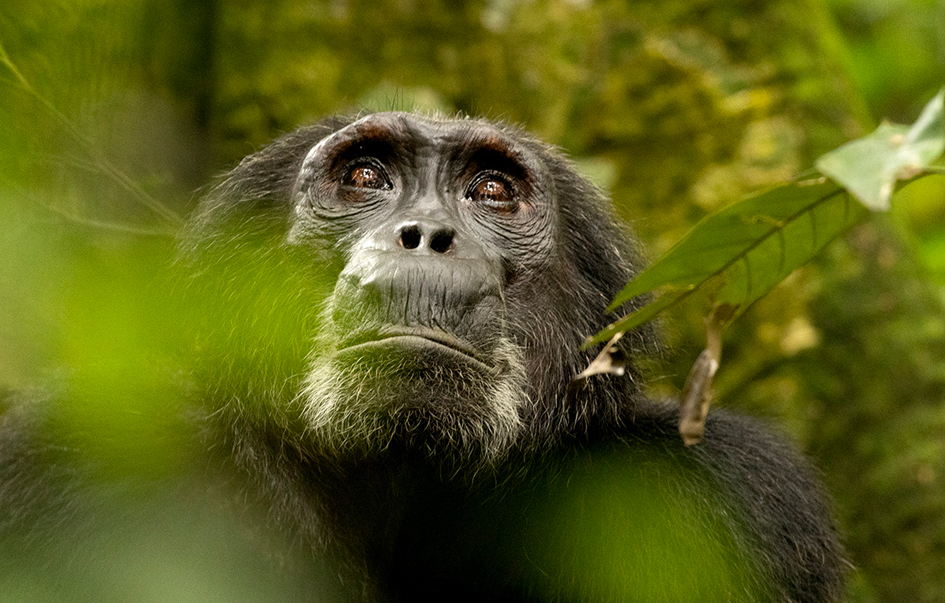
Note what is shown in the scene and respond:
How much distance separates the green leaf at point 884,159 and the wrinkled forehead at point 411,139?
7.01 ft

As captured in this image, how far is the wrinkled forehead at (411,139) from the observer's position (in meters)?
3.56

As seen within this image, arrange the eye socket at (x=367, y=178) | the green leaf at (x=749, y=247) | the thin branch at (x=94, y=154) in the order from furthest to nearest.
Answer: the eye socket at (x=367, y=178) < the thin branch at (x=94, y=154) < the green leaf at (x=749, y=247)

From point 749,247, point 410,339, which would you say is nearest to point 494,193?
point 410,339

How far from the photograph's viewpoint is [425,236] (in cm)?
306

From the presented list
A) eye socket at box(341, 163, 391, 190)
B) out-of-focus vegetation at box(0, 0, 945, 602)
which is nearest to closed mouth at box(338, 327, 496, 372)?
eye socket at box(341, 163, 391, 190)

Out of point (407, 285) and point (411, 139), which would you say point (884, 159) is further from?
point (411, 139)

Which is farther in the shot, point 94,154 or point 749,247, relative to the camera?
point 94,154

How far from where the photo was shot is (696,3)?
672 cm

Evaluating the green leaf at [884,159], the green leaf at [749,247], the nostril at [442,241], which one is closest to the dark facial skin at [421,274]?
the nostril at [442,241]

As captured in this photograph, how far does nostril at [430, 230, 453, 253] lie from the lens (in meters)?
3.07

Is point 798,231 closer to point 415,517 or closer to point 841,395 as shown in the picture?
point 415,517

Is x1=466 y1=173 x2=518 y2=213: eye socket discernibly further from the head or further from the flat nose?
the flat nose

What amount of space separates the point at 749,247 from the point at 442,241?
121 centimetres

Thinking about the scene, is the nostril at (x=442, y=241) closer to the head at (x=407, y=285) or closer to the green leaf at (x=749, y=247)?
the head at (x=407, y=285)
